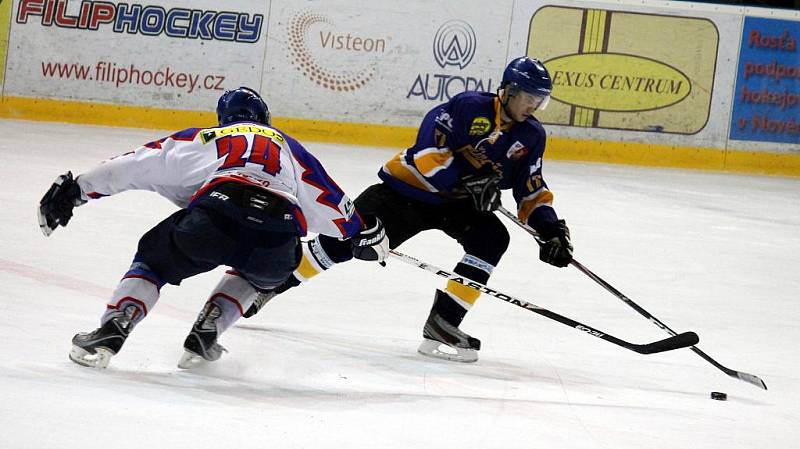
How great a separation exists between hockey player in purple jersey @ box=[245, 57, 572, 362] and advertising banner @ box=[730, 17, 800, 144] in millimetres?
5917

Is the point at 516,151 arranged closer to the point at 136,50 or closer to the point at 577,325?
the point at 577,325

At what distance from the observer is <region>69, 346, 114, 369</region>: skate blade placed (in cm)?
303

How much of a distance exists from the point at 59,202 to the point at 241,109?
21.7 inches

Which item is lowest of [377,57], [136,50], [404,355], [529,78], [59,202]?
[404,355]

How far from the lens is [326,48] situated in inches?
349

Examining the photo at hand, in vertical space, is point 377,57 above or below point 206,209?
below

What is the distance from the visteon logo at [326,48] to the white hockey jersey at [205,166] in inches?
224

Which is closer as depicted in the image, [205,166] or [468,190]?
[205,166]

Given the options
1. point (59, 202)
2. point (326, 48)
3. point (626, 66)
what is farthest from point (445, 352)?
point (626, 66)

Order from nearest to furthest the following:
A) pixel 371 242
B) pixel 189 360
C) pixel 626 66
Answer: pixel 189 360 → pixel 371 242 → pixel 626 66

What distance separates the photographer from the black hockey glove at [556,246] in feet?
12.6

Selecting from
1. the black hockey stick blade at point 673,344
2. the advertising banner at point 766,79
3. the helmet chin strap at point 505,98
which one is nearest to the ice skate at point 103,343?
the helmet chin strap at point 505,98

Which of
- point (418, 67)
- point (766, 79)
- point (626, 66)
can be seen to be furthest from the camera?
point (766, 79)

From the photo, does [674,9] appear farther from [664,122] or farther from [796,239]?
[796,239]
